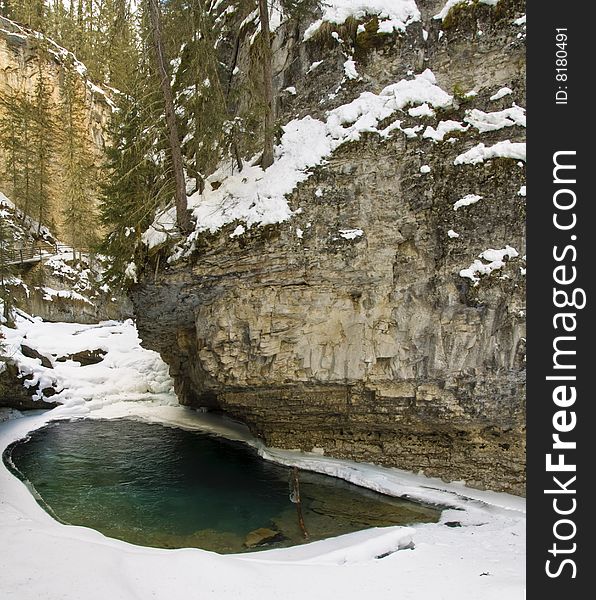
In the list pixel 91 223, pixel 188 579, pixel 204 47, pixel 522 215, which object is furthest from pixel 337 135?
pixel 91 223

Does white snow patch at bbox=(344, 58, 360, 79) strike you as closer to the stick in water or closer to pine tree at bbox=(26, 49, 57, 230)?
the stick in water

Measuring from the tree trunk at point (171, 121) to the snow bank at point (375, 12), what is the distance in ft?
13.0

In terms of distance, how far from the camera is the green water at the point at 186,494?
9.17m

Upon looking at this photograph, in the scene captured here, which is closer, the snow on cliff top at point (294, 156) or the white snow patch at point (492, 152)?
the white snow patch at point (492, 152)

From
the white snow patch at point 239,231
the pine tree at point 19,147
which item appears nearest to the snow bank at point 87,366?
the pine tree at point 19,147

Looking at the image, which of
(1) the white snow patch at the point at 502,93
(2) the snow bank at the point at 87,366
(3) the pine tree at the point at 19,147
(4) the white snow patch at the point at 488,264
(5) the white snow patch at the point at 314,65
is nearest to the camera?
(4) the white snow patch at the point at 488,264

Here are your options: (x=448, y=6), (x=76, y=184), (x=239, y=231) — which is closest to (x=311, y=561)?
(x=239, y=231)

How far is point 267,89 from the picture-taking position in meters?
11.8

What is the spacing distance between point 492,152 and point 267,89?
19.5ft

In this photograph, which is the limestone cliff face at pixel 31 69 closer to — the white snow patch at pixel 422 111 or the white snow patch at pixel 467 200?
the white snow patch at pixel 422 111

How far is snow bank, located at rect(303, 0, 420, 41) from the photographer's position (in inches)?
448

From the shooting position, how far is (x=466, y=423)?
11.1 metres

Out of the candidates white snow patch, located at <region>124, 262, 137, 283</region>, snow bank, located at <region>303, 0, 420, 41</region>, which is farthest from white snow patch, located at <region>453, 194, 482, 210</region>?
white snow patch, located at <region>124, 262, 137, 283</region>

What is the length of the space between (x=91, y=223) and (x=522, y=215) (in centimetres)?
3204
